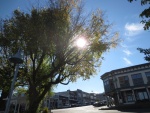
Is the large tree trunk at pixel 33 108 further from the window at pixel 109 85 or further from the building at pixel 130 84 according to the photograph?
the window at pixel 109 85

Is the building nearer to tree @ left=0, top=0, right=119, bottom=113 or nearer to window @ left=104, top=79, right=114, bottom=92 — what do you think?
window @ left=104, top=79, right=114, bottom=92

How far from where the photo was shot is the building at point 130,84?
3403 centimetres

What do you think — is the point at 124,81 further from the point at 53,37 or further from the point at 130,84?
the point at 53,37

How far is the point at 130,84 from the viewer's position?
35.1 m

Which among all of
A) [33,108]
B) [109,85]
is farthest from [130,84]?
[33,108]

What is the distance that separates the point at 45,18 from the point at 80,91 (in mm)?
106591

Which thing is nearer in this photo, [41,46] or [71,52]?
[41,46]

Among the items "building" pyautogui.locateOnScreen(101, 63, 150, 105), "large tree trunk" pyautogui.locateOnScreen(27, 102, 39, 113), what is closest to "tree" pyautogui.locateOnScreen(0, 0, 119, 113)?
"large tree trunk" pyautogui.locateOnScreen(27, 102, 39, 113)

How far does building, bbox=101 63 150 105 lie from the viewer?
34.0 meters

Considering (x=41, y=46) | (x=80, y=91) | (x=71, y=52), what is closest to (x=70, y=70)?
(x=71, y=52)

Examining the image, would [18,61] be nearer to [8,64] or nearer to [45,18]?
[45,18]

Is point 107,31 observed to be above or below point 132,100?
above

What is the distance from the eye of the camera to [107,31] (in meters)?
17.2

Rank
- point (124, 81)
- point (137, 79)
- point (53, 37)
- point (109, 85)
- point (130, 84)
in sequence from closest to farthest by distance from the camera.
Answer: point (53, 37), point (137, 79), point (130, 84), point (124, 81), point (109, 85)
